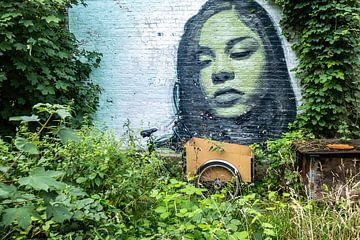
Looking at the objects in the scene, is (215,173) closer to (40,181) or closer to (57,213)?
(57,213)

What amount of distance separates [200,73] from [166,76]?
603 mm

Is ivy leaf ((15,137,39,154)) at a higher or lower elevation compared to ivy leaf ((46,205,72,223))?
higher

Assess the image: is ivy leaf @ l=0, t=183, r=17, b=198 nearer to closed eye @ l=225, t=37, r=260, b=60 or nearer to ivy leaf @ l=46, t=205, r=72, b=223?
ivy leaf @ l=46, t=205, r=72, b=223

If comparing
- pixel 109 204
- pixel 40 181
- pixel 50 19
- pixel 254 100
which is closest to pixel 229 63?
pixel 254 100

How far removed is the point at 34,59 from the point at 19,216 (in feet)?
13.3

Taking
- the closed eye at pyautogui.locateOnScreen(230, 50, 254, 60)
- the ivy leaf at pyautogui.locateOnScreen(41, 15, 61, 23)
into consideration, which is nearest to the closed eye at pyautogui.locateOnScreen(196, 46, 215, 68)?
the closed eye at pyautogui.locateOnScreen(230, 50, 254, 60)

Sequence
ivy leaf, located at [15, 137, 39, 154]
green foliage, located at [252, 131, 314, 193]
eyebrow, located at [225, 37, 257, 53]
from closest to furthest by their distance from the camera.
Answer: ivy leaf, located at [15, 137, 39, 154] < green foliage, located at [252, 131, 314, 193] < eyebrow, located at [225, 37, 257, 53]

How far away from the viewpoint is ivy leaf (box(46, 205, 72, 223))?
77.6 inches

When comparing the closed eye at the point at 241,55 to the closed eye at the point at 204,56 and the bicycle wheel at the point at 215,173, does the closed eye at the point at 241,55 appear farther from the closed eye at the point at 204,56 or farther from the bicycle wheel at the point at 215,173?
the bicycle wheel at the point at 215,173

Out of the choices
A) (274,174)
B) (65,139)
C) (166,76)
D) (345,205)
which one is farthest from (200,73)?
(65,139)

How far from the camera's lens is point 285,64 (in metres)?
5.85

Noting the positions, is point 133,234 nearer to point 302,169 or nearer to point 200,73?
point 302,169

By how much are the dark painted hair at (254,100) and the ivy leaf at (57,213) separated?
4.36 m

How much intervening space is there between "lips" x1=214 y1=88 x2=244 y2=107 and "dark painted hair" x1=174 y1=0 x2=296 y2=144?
0.68ft
